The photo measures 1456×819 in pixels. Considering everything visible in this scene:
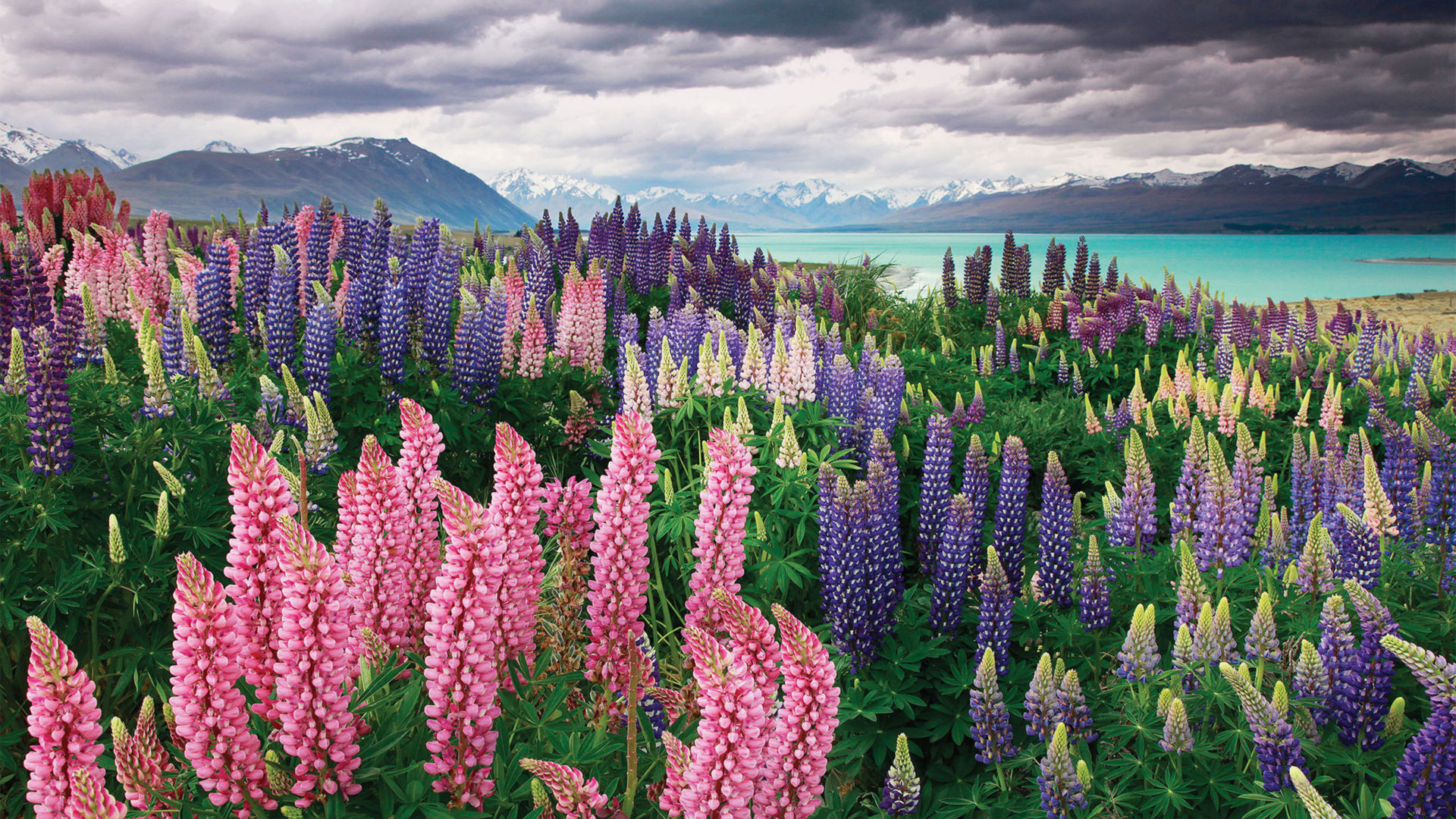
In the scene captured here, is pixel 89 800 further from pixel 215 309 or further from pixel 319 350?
pixel 215 309

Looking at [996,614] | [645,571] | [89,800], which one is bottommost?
[996,614]

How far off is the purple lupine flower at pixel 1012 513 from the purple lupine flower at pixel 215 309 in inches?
206

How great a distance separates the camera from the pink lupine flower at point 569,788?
1818mm

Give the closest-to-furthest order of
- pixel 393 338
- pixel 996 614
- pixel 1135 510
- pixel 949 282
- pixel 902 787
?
pixel 902 787, pixel 996 614, pixel 1135 510, pixel 393 338, pixel 949 282

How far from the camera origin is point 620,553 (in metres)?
2.51

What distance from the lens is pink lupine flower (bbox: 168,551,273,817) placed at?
5.87ft

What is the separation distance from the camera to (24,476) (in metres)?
3.79

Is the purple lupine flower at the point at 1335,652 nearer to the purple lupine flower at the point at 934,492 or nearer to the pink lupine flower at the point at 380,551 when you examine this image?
the purple lupine flower at the point at 934,492

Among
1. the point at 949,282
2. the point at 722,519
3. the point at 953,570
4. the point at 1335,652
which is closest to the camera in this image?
the point at 722,519

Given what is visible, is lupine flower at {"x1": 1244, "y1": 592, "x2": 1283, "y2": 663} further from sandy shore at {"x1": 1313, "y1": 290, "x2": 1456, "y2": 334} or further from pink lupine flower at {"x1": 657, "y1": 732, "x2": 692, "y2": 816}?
sandy shore at {"x1": 1313, "y1": 290, "x2": 1456, "y2": 334}

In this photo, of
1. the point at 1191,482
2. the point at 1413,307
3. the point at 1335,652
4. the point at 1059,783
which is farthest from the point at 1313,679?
the point at 1413,307

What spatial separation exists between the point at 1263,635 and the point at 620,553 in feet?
8.51

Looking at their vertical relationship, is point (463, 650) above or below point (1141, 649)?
above

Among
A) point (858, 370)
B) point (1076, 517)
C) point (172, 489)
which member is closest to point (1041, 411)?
point (858, 370)
